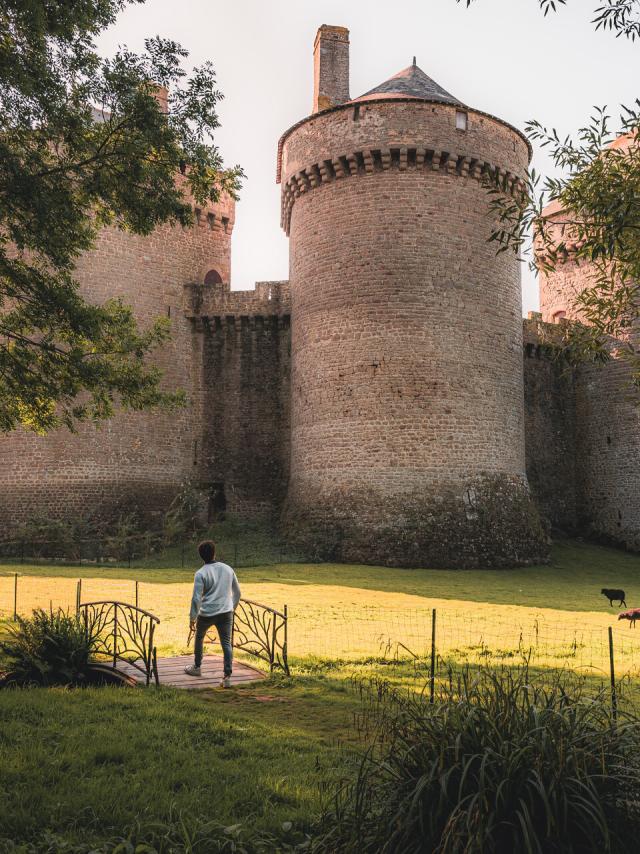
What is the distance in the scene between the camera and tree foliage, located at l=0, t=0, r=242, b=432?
29.0ft

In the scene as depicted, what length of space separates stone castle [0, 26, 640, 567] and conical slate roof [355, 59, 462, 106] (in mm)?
110

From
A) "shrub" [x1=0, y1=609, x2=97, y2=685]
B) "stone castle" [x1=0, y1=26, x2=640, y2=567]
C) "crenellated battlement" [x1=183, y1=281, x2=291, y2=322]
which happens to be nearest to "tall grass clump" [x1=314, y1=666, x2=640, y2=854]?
"shrub" [x1=0, y1=609, x2=97, y2=685]

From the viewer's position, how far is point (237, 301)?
2545 centimetres

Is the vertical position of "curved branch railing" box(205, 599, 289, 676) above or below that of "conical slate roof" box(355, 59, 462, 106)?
below

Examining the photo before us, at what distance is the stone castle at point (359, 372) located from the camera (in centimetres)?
2028

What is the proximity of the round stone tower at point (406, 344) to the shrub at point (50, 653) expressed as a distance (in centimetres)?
1276

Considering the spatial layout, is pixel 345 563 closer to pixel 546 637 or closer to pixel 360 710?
pixel 546 637

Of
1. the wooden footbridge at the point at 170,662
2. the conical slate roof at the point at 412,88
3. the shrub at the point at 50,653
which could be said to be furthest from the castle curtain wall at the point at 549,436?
the shrub at the point at 50,653

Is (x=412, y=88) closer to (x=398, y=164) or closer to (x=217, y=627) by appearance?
(x=398, y=164)

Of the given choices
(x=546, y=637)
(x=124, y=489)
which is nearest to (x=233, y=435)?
(x=124, y=489)

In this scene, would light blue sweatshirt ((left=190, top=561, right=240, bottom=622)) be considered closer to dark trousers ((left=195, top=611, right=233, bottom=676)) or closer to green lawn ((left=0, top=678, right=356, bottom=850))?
dark trousers ((left=195, top=611, right=233, bottom=676))

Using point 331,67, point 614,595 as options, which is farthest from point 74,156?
point 331,67

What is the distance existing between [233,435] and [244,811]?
20.7 meters

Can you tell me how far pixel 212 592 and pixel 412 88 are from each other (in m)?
19.3
